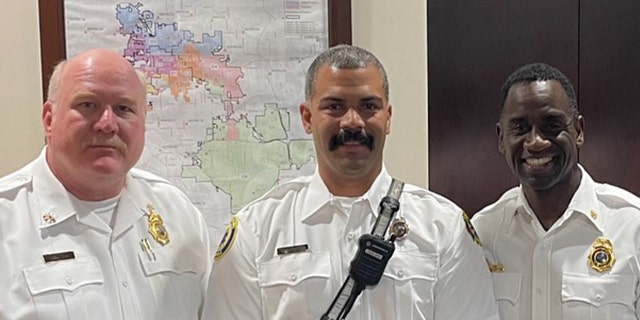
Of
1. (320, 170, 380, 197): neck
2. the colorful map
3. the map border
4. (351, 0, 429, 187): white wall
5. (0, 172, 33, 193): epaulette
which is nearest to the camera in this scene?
(0, 172, 33, 193): epaulette

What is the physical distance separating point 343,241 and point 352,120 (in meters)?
0.32

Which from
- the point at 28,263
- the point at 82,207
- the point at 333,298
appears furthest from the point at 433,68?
the point at 28,263

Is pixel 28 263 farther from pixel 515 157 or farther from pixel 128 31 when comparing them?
pixel 515 157

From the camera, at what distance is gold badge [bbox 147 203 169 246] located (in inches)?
67.7

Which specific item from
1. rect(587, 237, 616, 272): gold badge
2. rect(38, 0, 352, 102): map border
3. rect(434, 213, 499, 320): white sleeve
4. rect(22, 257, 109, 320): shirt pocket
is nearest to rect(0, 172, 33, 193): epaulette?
rect(22, 257, 109, 320): shirt pocket

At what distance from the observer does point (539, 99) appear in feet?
5.50

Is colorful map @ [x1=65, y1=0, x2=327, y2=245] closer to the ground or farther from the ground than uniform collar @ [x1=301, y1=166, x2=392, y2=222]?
farther from the ground

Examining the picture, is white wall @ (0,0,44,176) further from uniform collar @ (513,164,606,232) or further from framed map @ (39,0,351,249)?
uniform collar @ (513,164,606,232)

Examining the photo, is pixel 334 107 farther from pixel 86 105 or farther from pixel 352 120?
pixel 86 105

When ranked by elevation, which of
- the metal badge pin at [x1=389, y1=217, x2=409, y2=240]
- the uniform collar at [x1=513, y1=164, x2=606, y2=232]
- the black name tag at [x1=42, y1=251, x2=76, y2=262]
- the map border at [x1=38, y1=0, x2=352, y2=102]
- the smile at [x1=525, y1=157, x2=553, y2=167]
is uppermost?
the map border at [x1=38, y1=0, x2=352, y2=102]

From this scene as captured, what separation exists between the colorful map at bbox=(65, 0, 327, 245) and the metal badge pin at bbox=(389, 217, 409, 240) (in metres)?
0.74

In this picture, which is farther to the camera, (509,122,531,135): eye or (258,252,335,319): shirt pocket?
(509,122,531,135): eye

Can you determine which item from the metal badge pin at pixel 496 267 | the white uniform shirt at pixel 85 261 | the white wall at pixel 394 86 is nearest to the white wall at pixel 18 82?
the white wall at pixel 394 86

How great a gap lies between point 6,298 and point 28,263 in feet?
0.30
